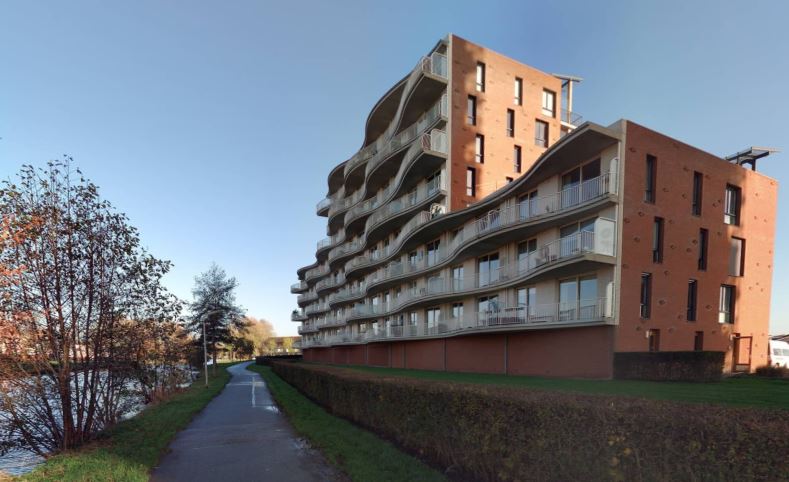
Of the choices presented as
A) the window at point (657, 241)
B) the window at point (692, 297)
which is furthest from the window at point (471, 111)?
the window at point (692, 297)

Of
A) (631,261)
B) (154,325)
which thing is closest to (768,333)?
(631,261)

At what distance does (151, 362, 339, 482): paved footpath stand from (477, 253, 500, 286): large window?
1378 centimetres

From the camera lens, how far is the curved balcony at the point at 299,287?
71787mm

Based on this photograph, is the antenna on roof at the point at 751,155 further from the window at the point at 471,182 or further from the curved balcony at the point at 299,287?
the curved balcony at the point at 299,287

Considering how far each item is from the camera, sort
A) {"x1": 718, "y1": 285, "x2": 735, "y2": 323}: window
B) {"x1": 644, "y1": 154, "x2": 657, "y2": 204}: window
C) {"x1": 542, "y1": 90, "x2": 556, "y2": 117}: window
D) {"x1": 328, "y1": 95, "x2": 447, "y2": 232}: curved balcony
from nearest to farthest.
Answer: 1. {"x1": 644, "y1": 154, "x2": 657, "y2": 204}: window
2. {"x1": 718, "y1": 285, "x2": 735, "y2": 323}: window
3. {"x1": 328, "y1": 95, "x2": 447, "y2": 232}: curved balcony
4. {"x1": 542, "y1": 90, "x2": 556, "y2": 117}: window

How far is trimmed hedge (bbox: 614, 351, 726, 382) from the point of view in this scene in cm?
1355

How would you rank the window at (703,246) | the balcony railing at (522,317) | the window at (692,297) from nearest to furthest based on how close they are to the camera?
1. the balcony railing at (522,317)
2. the window at (692,297)
3. the window at (703,246)

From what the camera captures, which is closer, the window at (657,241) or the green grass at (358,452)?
the green grass at (358,452)

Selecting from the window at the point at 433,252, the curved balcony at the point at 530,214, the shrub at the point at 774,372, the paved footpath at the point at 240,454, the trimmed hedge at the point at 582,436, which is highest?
the window at the point at 433,252

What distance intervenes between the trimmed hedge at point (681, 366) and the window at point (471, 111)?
18444mm

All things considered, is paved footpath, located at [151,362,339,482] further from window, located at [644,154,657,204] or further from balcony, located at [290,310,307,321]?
balcony, located at [290,310,307,321]

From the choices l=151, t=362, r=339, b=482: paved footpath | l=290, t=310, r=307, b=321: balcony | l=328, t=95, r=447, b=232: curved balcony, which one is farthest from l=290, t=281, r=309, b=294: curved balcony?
l=151, t=362, r=339, b=482: paved footpath

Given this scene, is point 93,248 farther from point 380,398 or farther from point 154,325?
point 380,398

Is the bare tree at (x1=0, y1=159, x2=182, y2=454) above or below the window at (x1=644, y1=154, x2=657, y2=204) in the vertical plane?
below
